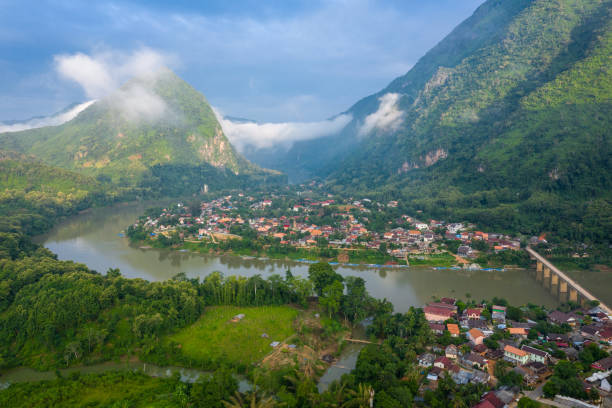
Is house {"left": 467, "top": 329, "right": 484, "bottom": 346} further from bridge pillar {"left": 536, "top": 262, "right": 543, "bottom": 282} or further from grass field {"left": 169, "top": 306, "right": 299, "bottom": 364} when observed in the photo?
bridge pillar {"left": 536, "top": 262, "right": 543, "bottom": 282}

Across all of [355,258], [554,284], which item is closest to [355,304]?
[355,258]

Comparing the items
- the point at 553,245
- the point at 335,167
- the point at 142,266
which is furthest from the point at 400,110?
the point at 142,266

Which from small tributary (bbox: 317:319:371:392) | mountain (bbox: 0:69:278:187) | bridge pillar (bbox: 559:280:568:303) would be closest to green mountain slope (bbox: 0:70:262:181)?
mountain (bbox: 0:69:278:187)

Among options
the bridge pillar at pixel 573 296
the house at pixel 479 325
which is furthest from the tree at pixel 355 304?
the bridge pillar at pixel 573 296

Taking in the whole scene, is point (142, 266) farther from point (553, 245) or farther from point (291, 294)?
point (553, 245)

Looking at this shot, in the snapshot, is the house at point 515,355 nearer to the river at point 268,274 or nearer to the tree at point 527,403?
the tree at point 527,403
